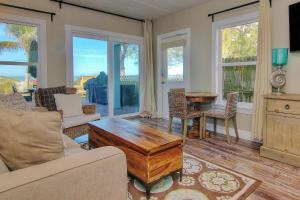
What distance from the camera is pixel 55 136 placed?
3.51 feet

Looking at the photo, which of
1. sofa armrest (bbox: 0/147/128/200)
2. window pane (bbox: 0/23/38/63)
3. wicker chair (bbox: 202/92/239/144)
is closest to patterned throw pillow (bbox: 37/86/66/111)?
window pane (bbox: 0/23/38/63)

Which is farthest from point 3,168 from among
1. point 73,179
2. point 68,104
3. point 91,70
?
point 91,70

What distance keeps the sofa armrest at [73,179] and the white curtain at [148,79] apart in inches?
165

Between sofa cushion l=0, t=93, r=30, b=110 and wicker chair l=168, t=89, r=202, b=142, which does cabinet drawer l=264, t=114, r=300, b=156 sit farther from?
sofa cushion l=0, t=93, r=30, b=110

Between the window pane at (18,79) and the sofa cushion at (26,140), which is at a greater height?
the window pane at (18,79)

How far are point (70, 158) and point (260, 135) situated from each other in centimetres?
298

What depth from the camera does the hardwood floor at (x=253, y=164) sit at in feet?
6.23

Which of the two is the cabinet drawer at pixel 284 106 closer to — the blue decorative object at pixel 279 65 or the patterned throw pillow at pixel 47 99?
the blue decorative object at pixel 279 65

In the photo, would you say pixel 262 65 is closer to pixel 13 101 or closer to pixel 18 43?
pixel 13 101

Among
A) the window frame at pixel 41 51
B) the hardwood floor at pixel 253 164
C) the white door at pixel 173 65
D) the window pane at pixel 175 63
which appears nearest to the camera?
the hardwood floor at pixel 253 164

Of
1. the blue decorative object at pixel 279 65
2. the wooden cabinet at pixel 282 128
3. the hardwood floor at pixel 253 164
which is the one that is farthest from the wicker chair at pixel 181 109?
the blue decorative object at pixel 279 65

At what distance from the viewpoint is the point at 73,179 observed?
918 millimetres

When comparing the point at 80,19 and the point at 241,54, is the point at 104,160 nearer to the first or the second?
the point at 241,54

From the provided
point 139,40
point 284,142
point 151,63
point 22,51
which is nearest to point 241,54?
point 284,142
